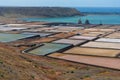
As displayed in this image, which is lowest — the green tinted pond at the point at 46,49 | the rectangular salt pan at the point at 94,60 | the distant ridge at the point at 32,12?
the distant ridge at the point at 32,12

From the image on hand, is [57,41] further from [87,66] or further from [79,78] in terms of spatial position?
[79,78]

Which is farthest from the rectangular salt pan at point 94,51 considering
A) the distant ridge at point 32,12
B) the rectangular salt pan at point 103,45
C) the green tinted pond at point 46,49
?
the distant ridge at point 32,12

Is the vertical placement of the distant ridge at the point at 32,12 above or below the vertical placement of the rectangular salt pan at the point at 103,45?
below

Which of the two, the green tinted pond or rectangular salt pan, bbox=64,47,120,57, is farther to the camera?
the green tinted pond

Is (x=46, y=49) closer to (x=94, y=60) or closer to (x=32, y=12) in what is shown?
(x=94, y=60)

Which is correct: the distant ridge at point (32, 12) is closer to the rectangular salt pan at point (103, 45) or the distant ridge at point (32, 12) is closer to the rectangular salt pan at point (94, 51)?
the rectangular salt pan at point (103, 45)

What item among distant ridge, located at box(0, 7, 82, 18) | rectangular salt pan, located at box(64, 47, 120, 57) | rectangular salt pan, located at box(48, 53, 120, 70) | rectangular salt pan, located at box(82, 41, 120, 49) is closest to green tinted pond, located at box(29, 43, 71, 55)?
rectangular salt pan, located at box(64, 47, 120, 57)

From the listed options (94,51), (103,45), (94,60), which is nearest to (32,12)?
(103,45)

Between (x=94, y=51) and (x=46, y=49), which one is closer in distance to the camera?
(x=94, y=51)

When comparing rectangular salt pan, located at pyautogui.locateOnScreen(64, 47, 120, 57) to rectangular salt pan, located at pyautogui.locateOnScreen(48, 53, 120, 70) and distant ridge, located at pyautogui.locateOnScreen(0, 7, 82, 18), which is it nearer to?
rectangular salt pan, located at pyautogui.locateOnScreen(48, 53, 120, 70)

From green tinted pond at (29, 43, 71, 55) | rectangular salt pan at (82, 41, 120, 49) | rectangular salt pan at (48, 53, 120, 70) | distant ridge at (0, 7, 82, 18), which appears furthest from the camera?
distant ridge at (0, 7, 82, 18)

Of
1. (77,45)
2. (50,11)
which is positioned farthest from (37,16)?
(77,45)
